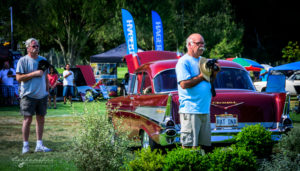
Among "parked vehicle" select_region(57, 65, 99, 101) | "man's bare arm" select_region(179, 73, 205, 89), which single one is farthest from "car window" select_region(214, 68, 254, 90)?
"parked vehicle" select_region(57, 65, 99, 101)

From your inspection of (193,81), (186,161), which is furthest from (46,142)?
(186,161)

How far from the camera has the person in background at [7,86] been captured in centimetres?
2078

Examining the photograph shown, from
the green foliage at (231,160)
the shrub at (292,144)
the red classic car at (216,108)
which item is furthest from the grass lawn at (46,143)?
the shrub at (292,144)

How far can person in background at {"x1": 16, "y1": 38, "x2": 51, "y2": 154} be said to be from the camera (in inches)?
319

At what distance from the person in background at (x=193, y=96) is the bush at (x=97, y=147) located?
778mm

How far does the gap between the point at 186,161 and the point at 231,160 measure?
1.72 ft

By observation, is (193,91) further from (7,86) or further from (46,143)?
(7,86)

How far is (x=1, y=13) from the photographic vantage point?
33719 mm

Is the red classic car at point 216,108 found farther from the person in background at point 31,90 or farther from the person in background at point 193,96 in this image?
the person in background at point 31,90

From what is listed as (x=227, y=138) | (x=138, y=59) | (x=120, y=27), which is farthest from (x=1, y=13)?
(x=227, y=138)

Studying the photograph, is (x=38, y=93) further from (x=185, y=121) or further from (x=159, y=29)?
(x=159, y=29)

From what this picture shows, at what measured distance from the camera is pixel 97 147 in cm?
507

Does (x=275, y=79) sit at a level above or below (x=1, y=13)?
below

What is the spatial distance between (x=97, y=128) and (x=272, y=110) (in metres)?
3.30
